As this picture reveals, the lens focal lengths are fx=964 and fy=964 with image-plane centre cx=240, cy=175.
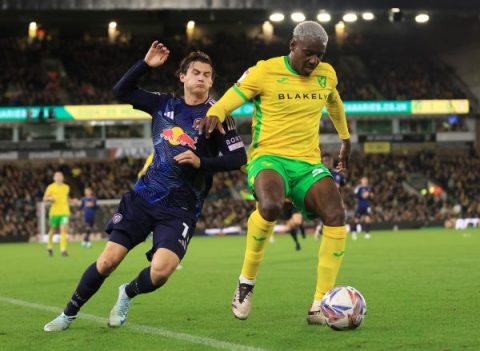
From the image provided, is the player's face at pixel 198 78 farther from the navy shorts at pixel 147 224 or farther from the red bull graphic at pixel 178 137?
the navy shorts at pixel 147 224

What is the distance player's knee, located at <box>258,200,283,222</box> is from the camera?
7551mm

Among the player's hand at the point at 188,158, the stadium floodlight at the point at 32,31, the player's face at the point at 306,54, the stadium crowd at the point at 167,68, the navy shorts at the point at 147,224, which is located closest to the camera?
the player's hand at the point at 188,158

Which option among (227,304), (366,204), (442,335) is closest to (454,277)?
(227,304)

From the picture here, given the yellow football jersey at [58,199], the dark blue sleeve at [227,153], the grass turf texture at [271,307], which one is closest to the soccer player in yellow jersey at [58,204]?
the yellow football jersey at [58,199]

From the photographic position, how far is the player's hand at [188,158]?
718 cm

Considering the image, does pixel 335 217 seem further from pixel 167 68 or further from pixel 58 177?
pixel 167 68

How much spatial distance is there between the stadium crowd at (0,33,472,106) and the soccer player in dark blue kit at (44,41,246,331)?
34.7 metres

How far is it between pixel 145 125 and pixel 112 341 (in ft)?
124

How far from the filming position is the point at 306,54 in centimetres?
777

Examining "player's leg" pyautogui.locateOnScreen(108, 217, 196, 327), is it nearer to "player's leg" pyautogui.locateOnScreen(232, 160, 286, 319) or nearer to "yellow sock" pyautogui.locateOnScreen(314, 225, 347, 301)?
"player's leg" pyautogui.locateOnScreen(232, 160, 286, 319)

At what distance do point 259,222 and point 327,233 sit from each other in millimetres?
556

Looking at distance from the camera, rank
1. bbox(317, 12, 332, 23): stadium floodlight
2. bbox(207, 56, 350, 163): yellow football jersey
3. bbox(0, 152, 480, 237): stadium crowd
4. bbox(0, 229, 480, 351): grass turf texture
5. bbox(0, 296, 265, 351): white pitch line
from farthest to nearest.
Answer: bbox(0, 152, 480, 237): stadium crowd, bbox(317, 12, 332, 23): stadium floodlight, bbox(207, 56, 350, 163): yellow football jersey, bbox(0, 229, 480, 351): grass turf texture, bbox(0, 296, 265, 351): white pitch line

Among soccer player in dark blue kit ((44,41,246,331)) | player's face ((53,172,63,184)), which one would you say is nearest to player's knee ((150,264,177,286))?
soccer player in dark blue kit ((44,41,246,331))

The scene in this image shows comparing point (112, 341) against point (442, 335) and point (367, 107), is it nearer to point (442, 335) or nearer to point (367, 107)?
point (442, 335)
